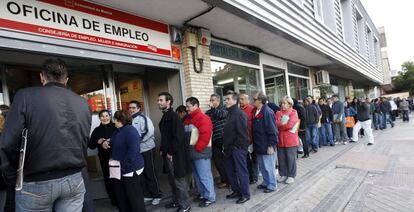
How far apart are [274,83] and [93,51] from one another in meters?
7.42

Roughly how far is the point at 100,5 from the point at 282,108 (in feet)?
12.6

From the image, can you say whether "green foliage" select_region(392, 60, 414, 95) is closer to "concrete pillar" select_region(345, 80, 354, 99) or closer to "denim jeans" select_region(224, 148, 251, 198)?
"concrete pillar" select_region(345, 80, 354, 99)

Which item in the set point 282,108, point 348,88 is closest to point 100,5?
point 282,108

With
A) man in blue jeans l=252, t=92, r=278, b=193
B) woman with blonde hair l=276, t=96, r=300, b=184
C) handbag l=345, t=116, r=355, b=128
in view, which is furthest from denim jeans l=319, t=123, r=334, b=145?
man in blue jeans l=252, t=92, r=278, b=193

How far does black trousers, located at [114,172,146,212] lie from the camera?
3.91 meters

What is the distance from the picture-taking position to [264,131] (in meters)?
5.25

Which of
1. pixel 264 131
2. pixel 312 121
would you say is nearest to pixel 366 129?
pixel 312 121

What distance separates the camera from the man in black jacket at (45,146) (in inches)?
82.0

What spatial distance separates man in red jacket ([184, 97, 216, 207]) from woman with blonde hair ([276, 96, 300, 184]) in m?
1.79

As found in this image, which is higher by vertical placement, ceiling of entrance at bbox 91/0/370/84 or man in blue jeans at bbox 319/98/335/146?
ceiling of entrance at bbox 91/0/370/84

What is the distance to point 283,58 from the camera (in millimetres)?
10586

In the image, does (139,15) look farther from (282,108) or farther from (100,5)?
(282,108)

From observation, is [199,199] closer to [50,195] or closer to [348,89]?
[50,195]

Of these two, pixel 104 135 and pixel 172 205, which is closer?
pixel 172 205
